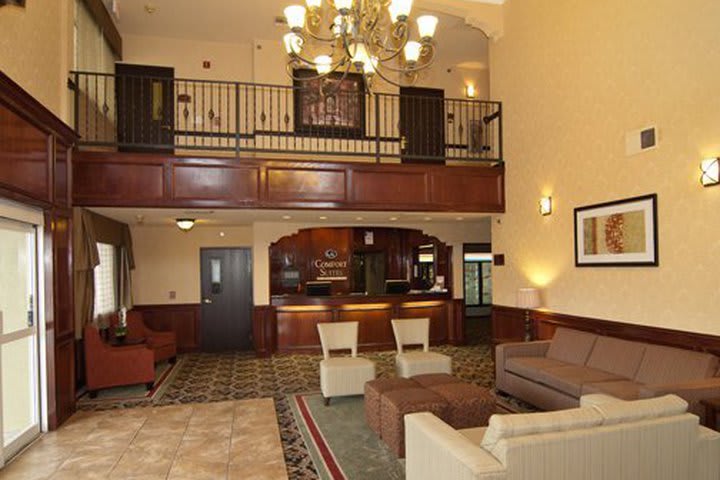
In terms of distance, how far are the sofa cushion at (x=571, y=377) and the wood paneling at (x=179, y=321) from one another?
6.23m

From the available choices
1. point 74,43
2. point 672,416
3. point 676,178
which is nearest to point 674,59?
point 676,178

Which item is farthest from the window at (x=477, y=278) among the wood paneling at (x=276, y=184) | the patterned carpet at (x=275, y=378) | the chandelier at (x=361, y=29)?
the chandelier at (x=361, y=29)

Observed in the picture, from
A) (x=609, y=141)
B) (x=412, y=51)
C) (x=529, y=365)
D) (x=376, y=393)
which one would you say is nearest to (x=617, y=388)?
(x=529, y=365)

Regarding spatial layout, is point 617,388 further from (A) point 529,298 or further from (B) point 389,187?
(B) point 389,187

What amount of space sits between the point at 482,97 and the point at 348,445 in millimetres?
7653

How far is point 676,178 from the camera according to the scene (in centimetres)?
417

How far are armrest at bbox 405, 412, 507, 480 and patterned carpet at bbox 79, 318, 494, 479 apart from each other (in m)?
1.15

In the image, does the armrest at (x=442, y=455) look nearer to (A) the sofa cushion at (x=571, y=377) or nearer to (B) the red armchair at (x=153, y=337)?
(A) the sofa cushion at (x=571, y=377)

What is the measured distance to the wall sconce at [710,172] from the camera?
377 centimetres

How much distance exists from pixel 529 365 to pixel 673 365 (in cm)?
134

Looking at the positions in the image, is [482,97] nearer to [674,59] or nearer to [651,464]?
[674,59]

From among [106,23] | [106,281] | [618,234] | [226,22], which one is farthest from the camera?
[226,22]

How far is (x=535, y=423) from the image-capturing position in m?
2.41

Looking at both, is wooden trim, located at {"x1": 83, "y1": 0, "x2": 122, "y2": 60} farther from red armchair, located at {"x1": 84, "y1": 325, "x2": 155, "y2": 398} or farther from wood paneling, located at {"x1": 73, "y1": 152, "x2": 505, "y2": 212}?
red armchair, located at {"x1": 84, "y1": 325, "x2": 155, "y2": 398}
